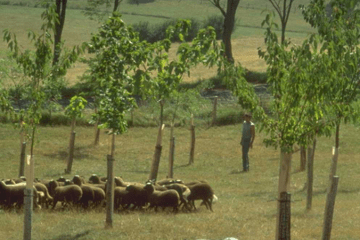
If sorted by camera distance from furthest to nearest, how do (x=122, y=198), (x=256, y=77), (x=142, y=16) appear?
(x=142, y=16)
(x=256, y=77)
(x=122, y=198)

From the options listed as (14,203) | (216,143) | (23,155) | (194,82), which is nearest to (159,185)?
(14,203)

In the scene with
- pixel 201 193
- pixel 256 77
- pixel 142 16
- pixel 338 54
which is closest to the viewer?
pixel 338 54

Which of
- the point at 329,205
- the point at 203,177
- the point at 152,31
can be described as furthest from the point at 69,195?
the point at 152,31

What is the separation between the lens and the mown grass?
19.5 m

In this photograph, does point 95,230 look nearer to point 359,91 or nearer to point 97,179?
point 97,179

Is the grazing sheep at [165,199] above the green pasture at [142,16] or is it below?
above

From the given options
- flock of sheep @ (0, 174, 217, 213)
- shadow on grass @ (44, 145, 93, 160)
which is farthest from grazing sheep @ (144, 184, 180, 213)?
shadow on grass @ (44, 145, 93, 160)

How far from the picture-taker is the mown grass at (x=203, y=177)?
19531 millimetres

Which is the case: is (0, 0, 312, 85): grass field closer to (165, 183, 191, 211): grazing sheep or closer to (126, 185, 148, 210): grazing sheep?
(165, 183, 191, 211): grazing sheep

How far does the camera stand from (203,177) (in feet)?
111

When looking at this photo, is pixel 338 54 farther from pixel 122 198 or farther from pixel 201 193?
pixel 122 198

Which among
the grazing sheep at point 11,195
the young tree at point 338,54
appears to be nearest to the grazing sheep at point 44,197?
the grazing sheep at point 11,195

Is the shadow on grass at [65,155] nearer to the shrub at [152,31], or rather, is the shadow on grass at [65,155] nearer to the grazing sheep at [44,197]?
the grazing sheep at [44,197]

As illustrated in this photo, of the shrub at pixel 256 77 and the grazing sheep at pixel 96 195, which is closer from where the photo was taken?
the grazing sheep at pixel 96 195
